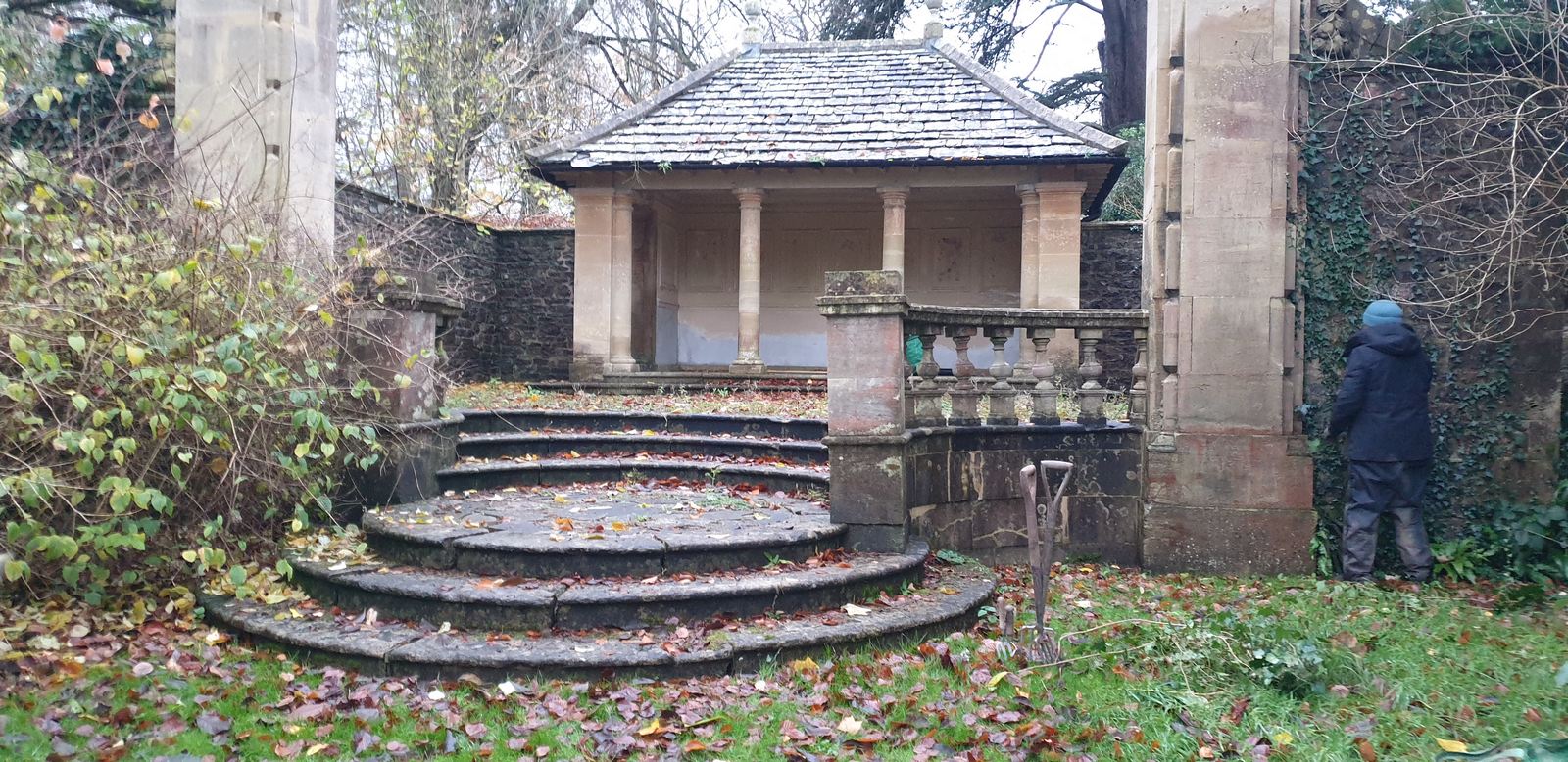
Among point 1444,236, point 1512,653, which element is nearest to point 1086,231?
point 1444,236

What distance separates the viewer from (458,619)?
15.0ft

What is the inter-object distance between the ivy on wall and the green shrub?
20.1 feet

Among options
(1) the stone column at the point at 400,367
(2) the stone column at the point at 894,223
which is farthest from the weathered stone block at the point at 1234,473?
(2) the stone column at the point at 894,223

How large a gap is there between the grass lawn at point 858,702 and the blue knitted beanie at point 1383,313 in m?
2.18

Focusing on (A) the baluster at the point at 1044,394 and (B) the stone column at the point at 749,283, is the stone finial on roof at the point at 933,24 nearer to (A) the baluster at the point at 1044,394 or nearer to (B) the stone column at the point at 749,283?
(B) the stone column at the point at 749,283

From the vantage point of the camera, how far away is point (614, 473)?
7.63 meters

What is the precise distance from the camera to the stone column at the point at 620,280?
1355 centimetres

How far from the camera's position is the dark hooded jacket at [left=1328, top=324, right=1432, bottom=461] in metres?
6.28

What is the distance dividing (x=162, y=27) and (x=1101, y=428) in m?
8.75

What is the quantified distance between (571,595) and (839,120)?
33.7 feet

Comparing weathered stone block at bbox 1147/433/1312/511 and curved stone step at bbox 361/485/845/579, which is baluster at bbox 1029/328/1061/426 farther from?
curved stone step at bbox 361/485/845/579

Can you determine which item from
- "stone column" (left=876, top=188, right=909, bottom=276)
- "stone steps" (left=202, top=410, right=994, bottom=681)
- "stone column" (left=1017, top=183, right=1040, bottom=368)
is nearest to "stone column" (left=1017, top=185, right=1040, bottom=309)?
"stone column" (left=1017, top=183, right=1040, bottom=368)

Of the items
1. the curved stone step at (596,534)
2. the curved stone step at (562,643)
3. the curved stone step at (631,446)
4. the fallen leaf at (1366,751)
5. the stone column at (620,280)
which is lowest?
the fallen leaf at (1366,751)

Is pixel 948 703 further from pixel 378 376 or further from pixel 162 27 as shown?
pixel 162 27
